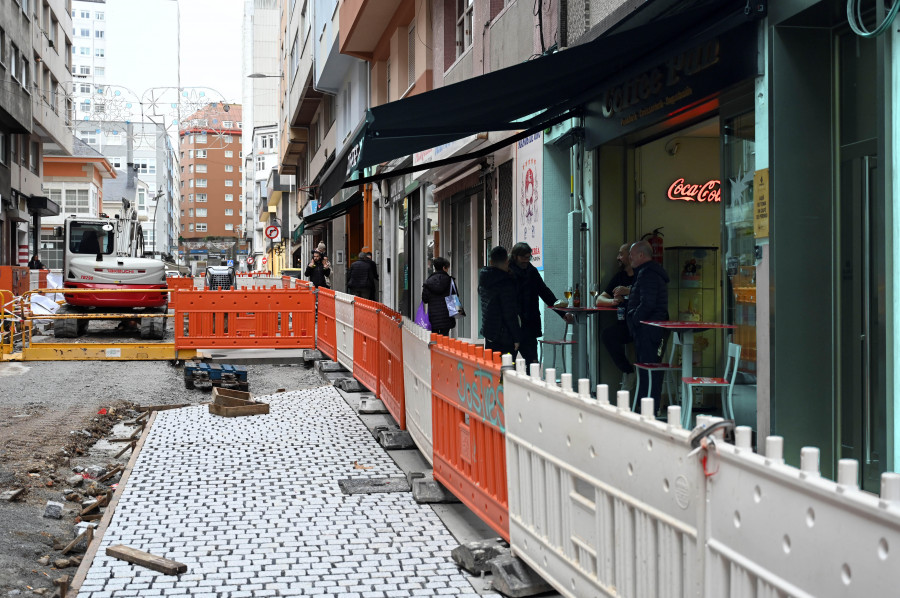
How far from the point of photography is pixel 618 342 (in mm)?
9922

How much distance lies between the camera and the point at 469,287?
17375mm

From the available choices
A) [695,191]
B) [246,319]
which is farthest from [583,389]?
[246,319]

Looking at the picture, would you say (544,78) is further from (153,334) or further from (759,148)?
(153,334)

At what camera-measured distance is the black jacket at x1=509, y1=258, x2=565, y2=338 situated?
11.0 meters

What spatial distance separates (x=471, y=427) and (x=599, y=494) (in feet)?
6.38

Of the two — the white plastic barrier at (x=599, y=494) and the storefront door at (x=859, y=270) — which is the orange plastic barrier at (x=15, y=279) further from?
the white plastic barrier at (x=599, y=494)

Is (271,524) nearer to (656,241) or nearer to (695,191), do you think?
(656,241)

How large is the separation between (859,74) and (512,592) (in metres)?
4.28

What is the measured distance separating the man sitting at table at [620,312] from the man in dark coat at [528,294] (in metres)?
0.89

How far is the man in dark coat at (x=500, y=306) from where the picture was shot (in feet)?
33.8

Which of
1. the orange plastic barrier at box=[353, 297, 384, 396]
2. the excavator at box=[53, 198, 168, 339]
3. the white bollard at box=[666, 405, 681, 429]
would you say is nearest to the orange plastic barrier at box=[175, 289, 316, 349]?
the excavator at box=[53, 198, 168, 339]

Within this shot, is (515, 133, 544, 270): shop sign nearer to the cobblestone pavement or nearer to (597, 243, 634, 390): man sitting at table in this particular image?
(597, 243, 634, 390): man sitting at table

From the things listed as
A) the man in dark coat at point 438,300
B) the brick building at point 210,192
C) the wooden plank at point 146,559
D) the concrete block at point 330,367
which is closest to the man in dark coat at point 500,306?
the man in dark coat at point 438,300

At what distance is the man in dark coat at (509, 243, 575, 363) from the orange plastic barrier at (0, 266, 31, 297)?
769 inches
